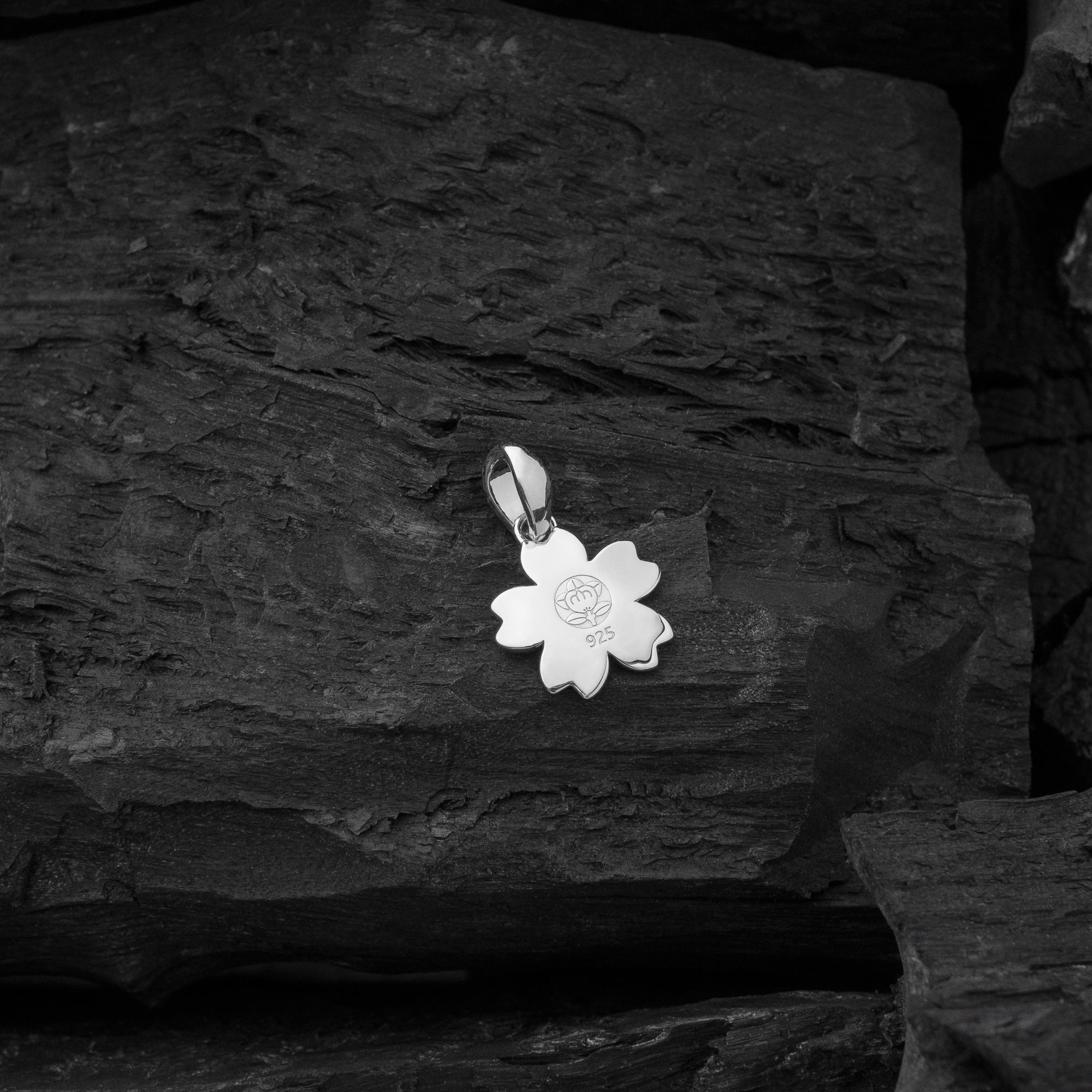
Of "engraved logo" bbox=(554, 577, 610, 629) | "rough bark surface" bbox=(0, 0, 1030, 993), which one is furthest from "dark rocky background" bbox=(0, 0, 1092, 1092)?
"engraved logo" bbox=(554, 577, 610, 629)

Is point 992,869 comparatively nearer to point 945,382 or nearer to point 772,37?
point 945,382

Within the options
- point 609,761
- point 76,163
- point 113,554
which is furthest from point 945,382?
point 76,163

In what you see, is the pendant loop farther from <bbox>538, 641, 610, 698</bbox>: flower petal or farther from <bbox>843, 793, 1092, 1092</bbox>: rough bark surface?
<bbox>843, 793, 1092, 1092</bbox>: rough bark surface

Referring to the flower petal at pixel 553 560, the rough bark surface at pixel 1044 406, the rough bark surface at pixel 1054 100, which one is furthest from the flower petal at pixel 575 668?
Result: the rough bark surface at pixel 1054 100

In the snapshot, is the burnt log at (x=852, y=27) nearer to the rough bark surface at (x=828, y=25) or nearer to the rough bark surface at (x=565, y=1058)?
the rough bark surface at (x=828, y=25)

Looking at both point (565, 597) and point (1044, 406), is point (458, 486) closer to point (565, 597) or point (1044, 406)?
point (565, 597)

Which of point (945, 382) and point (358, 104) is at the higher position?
point (358, 104)
